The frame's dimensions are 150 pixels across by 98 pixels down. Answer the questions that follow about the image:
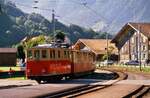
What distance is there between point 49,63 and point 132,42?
96.6 meters

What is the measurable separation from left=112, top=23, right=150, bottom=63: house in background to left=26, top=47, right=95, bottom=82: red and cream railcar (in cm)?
7892

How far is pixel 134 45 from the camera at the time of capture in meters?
Answer: 136

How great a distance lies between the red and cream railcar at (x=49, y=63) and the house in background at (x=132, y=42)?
259 feet

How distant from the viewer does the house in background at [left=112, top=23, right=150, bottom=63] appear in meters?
128

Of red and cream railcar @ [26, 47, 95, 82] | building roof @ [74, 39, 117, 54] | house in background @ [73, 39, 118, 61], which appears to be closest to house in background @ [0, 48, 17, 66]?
house in background @ [73, 39, 118, 61]

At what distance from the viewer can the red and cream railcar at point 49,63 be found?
40.9 meters

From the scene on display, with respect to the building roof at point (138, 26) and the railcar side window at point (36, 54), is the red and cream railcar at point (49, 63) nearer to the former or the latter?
the railcar side window at point (36, 54)

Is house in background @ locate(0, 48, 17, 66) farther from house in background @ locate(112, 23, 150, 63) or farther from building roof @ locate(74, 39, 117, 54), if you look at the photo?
building roof @ locate(74, 39, 117, 54)

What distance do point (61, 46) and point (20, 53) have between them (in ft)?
228

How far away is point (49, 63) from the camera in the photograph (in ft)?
138

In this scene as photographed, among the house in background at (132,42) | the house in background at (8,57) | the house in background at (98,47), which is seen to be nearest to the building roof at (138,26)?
the house in background at (132,42)

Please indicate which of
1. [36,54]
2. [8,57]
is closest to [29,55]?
[36,54]

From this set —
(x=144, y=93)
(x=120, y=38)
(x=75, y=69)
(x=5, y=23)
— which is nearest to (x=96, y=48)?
(x=120, y=38)

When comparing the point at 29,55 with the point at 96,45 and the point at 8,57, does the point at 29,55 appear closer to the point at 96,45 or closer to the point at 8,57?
the point at 8,57
